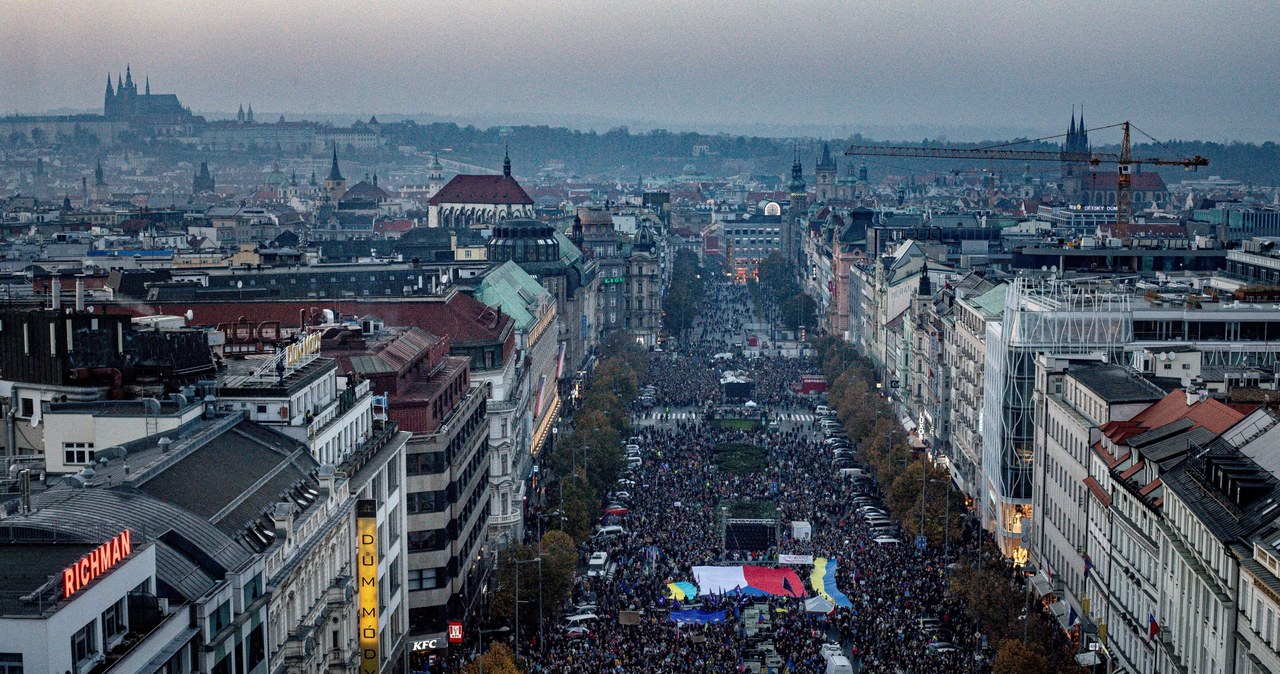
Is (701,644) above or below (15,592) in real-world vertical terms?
below

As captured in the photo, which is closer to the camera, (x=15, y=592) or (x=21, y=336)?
(x=15, y=592)

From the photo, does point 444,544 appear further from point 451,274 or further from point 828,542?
point 451,274

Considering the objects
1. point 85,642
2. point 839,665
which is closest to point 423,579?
point 839,665

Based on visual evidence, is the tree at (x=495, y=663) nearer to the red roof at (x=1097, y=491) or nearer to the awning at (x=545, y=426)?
the red roof at (x=1097, y=491)

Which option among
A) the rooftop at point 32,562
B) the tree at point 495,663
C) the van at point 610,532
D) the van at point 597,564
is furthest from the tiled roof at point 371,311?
the rooftop at point 32,562

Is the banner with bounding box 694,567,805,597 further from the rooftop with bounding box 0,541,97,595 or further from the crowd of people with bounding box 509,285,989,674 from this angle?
the rooftop with bounding box 0,541,97,595

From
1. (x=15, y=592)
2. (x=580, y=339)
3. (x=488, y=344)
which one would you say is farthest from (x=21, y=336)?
(x=580, y=339)

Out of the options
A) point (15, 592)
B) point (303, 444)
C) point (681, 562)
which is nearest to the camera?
point (15, 592)
